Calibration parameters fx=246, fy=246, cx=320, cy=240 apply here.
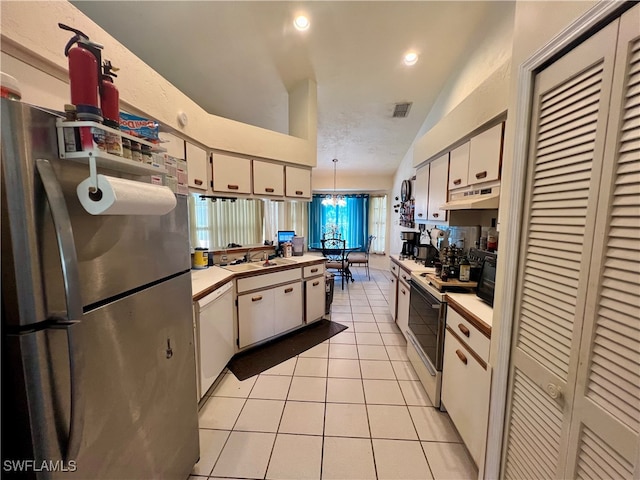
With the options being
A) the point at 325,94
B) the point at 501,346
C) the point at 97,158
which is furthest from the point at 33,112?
the point at 325,94

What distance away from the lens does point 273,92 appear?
312 cm

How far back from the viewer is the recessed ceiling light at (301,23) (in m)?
2.08

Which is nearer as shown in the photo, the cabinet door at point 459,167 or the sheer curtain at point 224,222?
the cabinet door at point 459,167

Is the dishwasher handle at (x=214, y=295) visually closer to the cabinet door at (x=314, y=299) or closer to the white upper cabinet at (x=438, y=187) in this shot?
the cabinet door at (x=314, y=299)

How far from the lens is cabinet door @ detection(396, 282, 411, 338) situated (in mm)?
2623

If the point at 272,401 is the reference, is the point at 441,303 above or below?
above

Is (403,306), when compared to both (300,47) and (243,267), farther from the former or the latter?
(300,47)

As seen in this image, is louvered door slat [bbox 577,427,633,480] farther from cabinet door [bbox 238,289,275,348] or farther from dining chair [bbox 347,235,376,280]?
dining chair [bbox 347,235,376,280]

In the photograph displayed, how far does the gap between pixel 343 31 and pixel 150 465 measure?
10.6 ft

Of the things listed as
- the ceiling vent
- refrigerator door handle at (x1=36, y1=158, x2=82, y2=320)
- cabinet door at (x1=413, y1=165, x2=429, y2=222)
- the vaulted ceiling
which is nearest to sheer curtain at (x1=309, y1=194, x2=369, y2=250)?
the ceiling vent

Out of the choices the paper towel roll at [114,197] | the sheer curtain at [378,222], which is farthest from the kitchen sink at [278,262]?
the sheer curtain at [378,222]

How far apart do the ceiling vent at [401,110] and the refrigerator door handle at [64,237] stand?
369 cm

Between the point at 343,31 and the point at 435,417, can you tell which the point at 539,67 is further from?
the point at 435,417

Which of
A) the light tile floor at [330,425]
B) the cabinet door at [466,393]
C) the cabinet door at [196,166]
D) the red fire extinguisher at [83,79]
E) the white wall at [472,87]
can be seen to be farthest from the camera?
the cabinet door at [196,166]
